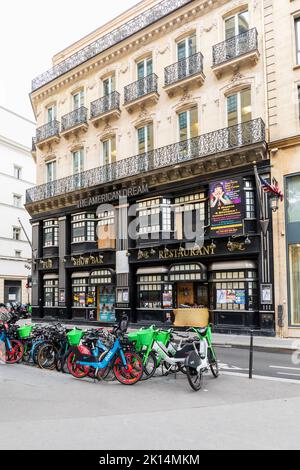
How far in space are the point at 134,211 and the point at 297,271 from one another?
916cm

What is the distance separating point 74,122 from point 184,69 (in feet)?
27.6

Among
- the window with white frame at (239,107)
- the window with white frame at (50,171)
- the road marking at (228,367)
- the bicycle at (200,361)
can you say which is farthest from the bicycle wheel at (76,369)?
the window with white frame at (50,171)

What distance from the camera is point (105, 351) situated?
9.38 meters

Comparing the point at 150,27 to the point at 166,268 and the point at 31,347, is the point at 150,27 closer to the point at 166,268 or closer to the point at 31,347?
the point at 166,268

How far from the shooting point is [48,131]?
28.7 metres

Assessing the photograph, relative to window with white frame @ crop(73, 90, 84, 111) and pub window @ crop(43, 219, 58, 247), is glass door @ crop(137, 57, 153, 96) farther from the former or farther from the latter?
pub window @ crop(43, 219, 58, 247)

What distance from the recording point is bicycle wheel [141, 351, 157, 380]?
9523 millimetres

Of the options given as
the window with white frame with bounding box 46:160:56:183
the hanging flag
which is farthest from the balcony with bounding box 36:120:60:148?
the hanging flag

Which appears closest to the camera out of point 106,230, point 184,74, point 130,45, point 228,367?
point 228,367

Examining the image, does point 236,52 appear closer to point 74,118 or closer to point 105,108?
point 105,108

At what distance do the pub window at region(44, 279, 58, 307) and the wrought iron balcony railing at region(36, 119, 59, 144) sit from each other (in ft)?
30.9

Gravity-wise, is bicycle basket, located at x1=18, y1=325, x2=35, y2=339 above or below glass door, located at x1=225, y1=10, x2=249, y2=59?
below

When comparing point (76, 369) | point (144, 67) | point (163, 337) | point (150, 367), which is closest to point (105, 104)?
point (144, 67)

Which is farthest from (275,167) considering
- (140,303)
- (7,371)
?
(7,371)
